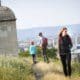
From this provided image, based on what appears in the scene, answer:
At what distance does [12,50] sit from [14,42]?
807 millimetres

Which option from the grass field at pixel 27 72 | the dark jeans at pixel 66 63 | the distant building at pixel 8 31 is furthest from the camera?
the distant building at pixel 8 31

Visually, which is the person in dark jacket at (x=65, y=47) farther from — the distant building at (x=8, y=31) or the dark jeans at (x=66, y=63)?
the distant building at (x=8, y=31)

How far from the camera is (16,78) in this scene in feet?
48.4

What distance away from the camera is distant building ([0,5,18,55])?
30.9m

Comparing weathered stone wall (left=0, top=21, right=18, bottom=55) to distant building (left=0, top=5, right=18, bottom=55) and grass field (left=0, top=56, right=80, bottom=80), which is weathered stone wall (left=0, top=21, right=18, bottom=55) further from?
grass field (left=0, top=56, right=80, bottom=80)

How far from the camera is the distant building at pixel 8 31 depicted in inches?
1215

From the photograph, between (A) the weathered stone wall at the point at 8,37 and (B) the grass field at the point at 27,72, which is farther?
(A) the weathered stone wall at the point at 8,37

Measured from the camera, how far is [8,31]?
31391mm

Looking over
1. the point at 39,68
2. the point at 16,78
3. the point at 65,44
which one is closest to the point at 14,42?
the point at 39,68

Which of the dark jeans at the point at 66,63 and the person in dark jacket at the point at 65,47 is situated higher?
the person in dark jacket at the point at 65,47

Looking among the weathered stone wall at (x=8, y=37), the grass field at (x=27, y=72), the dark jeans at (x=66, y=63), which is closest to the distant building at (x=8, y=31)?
the weathered stone wall at (x=8, y=37)

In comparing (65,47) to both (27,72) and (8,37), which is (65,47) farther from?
(8,37)

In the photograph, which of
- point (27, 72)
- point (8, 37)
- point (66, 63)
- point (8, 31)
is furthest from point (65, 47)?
point (8, 37)

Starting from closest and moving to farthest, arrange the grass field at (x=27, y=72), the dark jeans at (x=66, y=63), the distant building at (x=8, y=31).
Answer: the grass field at (x=27, y=72) → the dark jeans at (x=66, y=63) → the distant building at (x=8, y=31)
